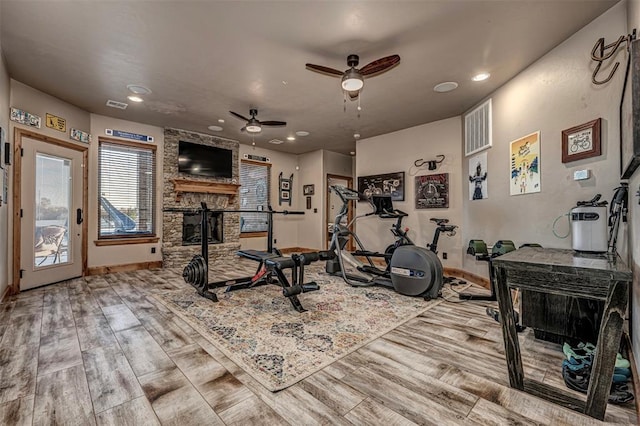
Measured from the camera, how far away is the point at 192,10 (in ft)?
8.24

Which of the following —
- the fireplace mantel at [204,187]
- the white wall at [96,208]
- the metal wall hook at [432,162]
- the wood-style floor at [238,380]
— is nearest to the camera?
the wood-style floor at [238,380]

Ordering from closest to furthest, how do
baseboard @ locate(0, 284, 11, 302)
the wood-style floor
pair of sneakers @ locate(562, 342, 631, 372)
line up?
the wood-style floor
pair of sneakers @ locate(562, 342, 631, 372)
baseboard @ locate(0, 284, 11, 302)

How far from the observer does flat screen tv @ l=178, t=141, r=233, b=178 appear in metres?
6.17

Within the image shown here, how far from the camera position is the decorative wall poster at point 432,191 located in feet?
17.4

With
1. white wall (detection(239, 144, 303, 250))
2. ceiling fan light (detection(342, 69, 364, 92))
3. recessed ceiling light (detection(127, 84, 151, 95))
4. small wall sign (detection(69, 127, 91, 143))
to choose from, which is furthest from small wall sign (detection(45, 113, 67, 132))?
ceiling fan light (detection(342, 69, 364, 92))

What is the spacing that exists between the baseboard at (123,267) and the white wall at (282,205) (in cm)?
219

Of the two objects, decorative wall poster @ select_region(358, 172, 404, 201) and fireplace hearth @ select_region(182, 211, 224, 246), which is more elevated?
decorative wall poster @ select_region(358, 172, 404, 201)

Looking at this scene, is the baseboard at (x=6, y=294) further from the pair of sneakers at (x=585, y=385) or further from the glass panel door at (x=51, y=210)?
the pair of sneakers at (x=585, y=385)

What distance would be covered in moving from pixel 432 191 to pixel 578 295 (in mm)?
4069

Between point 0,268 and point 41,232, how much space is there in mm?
1065

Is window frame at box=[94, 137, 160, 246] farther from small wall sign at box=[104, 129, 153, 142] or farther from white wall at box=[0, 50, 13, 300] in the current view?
white wall at box=[0, 50, 13, 300]

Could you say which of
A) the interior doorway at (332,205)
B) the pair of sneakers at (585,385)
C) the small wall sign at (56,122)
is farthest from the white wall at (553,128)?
the small wall sign at (56,122)

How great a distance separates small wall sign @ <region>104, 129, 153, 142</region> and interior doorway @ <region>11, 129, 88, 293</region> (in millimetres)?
584

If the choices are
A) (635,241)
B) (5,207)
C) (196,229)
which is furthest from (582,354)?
(196,229)
